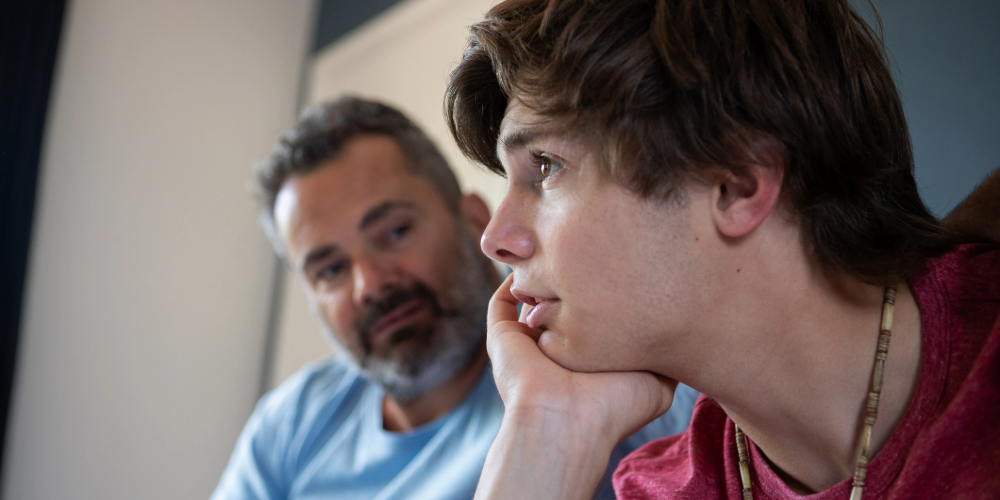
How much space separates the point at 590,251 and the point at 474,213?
104 centimetres

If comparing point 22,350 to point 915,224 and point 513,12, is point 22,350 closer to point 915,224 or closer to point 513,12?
point 513,12

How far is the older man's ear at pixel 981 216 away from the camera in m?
0.80

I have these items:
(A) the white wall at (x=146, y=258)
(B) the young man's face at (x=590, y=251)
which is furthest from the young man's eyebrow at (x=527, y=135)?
(A) the white wall at (x=146, y=258)

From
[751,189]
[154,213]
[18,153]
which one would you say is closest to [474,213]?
[751,189]

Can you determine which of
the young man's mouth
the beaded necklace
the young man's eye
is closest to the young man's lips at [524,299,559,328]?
the young man's mouth

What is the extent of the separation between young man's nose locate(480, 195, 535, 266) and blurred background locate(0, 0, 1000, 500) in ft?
4.07

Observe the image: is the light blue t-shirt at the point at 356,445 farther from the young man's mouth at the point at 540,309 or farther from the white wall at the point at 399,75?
the white wall at the point at 399,75

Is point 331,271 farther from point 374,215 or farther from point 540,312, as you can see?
point 540,312

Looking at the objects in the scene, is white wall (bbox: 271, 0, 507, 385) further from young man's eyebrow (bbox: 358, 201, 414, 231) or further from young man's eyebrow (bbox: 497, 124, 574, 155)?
young man's eyebrow (bbox: 497, 124, 574, 155)

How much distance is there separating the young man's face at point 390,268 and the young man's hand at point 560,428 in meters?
0.78

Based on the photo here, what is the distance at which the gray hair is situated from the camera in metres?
1.78

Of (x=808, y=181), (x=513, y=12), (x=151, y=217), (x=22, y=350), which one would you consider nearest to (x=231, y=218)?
(x=151, y=217)

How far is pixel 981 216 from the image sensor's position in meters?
0.81

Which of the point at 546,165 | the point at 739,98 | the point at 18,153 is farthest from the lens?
the point at 18,153
